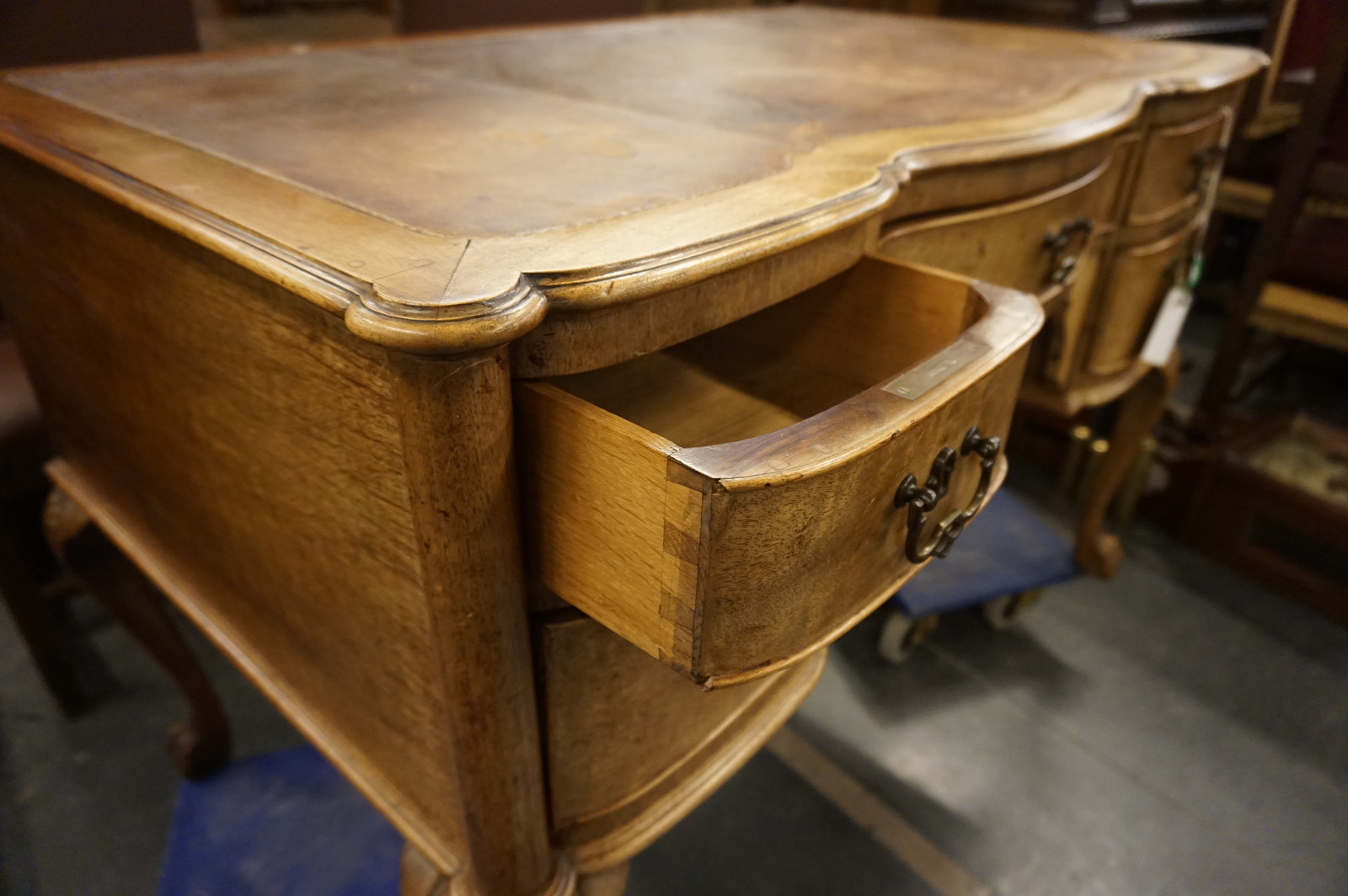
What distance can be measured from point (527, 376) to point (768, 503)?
127 mm

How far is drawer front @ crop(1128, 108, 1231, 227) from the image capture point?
97cm

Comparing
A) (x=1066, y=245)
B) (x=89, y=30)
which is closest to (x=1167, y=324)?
(x=1066, y=245)

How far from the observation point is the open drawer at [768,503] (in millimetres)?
358

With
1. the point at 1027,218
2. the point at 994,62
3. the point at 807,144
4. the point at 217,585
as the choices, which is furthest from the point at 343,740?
the point at 994,62

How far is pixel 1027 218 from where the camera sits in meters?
0.79

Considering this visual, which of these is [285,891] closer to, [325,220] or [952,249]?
[325,220]

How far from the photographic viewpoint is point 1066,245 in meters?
0.86

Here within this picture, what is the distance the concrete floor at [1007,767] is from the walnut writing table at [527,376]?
0.47 m

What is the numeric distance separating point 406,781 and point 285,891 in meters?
0.44

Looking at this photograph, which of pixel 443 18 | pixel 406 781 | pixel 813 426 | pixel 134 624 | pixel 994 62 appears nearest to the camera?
pixel 813 426

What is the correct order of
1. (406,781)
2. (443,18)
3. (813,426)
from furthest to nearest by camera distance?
(443,18) < (406,781) < (813,426)

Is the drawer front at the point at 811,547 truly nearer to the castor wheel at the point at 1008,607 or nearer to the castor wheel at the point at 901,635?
the castor wheel at the point at 901,635

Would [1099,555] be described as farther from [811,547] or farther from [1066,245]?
[811,547]

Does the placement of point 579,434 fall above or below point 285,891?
above
